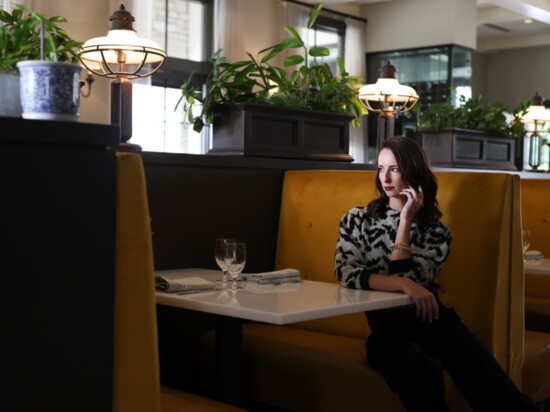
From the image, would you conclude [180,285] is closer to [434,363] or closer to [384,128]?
[434,363]

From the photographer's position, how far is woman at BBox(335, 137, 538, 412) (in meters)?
2.53

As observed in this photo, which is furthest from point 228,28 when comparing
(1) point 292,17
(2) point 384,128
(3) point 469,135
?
(2) point 384,128

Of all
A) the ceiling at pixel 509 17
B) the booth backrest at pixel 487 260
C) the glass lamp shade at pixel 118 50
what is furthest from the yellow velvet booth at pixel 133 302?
the ceiling at pixel 509 17

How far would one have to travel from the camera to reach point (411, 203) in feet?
9.10

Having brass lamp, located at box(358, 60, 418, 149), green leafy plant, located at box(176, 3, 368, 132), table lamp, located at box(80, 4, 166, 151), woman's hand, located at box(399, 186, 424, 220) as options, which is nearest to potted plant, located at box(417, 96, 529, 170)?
brass lamp, located at box(358, 60, 418, 149)

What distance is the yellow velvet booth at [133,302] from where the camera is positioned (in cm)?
168

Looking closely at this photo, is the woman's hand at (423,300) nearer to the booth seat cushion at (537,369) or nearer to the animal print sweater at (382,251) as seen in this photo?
the animal print sweater at (382,251)

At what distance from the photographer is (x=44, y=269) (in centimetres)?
148

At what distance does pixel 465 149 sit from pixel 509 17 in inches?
277

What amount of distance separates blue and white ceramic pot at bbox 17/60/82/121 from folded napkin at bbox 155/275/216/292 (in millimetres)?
1047

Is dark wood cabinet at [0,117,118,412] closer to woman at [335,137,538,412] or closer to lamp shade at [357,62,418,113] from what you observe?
woman at [335,137,538,412]

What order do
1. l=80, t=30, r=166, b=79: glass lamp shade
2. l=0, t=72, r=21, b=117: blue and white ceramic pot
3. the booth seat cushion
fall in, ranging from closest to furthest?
1. l=0, t=72, r=21, b=117: blue and white ceramic pot
2. the booth seat cushion
3. l=80, t=30, r=166, b=79: glass lamp shade

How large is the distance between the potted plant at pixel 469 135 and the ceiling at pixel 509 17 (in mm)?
4723

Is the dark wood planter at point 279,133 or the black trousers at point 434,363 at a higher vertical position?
the dark wood planter at point 279,133
